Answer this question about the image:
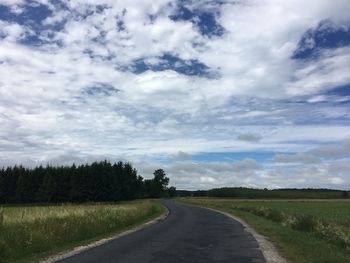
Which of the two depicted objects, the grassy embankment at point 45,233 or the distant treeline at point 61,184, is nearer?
the grassy embankment at point 45,233

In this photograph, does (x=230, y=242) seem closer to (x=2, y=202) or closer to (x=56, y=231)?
(x=56, y=231)

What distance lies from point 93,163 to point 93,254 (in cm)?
13212

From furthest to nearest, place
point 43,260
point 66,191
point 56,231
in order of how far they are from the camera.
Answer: point 66,191 < point 56,231 < point 43,260

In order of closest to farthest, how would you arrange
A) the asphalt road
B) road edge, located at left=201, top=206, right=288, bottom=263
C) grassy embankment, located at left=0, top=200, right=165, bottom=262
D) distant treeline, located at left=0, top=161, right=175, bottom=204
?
the asphalt road → road edge, located at left=201, top=206, right=288, bottom=263 → grassy embankment, located at left=0, top=200, right=165, bottom=262 → distant treeline, located at left=0, top=161, right=175, bottom=204

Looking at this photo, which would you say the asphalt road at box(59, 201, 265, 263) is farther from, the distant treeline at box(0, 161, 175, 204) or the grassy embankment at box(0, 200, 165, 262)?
the distant treeline at box(0, 161, 175, 204)

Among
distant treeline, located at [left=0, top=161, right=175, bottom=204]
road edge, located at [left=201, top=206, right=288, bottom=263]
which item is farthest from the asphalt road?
distant treeline, located at [left=0, top=161, right=175, bottom=204]

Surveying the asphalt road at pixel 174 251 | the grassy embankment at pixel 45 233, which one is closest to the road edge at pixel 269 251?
the asphalt road at pixel 174 251

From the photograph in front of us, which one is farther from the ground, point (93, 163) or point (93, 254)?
point (93, 163)

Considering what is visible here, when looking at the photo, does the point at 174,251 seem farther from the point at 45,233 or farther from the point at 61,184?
the point at 61,184

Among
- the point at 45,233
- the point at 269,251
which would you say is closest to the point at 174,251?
the point at 269,251

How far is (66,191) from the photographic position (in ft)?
437

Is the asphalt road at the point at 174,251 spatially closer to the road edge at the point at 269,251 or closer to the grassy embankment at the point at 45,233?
the road edge at the point at 269,251

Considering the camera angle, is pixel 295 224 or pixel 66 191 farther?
pixel 66 191

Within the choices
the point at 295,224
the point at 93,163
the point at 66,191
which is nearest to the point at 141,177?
the point at 93,163
